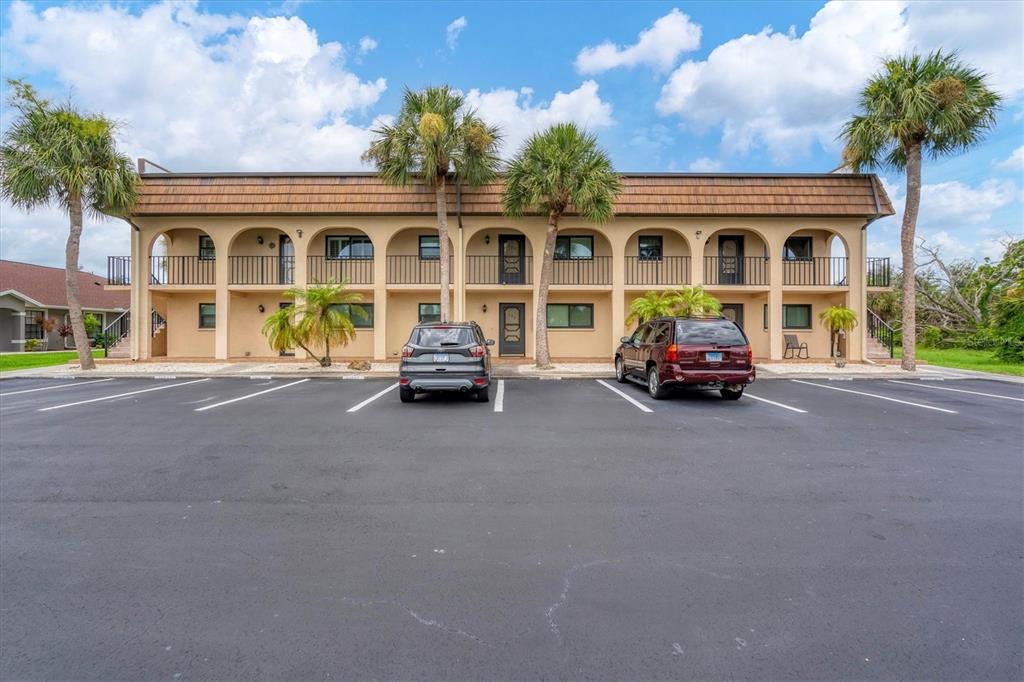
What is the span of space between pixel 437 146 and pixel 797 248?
606 inches

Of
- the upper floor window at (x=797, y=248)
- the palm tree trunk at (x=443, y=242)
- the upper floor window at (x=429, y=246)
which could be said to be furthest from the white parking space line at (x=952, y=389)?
the upper floor window at (x=429, y=246)

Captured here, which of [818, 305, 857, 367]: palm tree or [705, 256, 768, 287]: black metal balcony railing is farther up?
[705, 256, 768, 287]: black metal balcony railing

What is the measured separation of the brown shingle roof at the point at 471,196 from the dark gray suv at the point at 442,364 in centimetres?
953

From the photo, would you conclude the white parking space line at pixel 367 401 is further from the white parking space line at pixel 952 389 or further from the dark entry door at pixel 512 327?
the white parking space line at pixel 952 389

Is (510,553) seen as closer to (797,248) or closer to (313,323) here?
(313,323)

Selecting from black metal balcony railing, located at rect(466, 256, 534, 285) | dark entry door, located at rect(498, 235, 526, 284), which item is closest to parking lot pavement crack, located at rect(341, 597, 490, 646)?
black metal balcony railing, located at rect(466, 256, 534, 285)

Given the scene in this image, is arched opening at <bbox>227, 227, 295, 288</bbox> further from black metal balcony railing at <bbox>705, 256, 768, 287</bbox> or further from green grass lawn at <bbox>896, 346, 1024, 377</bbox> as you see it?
green grass lawn at <bbox>896, 346, 1024, 377</bbox>

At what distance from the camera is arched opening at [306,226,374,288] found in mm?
20250

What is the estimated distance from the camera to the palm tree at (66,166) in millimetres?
15922

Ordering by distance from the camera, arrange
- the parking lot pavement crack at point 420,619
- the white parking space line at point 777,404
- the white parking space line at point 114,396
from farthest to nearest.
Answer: the white parking space line at point 114,396 → the white parking space line at point 777,404 → the parking lot pavement crack at point 420,619

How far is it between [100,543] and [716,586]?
4533mm

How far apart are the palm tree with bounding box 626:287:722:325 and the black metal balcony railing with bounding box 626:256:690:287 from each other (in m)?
3.46

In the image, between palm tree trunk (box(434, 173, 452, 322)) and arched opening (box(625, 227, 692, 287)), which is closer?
palm tree trunk (box(434, 173, 452, 322))

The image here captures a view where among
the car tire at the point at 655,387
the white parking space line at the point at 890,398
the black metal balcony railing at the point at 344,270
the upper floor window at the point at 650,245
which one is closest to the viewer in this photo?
the white parking space line at the point at 890,398
